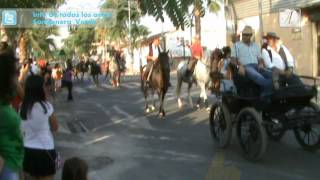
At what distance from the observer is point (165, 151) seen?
37.3 feet

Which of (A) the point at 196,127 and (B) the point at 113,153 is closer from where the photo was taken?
(B) the point at 113,153

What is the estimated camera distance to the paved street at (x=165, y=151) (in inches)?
368

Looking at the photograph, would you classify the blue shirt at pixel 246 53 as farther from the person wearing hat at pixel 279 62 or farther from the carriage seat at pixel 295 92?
the carriage seat at pixel 295 92

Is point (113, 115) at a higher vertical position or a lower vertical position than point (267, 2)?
lower

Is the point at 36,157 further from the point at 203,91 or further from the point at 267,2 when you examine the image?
the point at 267,2

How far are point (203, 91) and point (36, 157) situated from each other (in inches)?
505

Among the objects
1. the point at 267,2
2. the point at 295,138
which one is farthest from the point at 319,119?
the point at 267,2

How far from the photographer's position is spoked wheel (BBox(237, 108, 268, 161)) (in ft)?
32.0

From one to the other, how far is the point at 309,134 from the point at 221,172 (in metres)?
2.42

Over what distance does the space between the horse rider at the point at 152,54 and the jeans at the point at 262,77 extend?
24.9 ft

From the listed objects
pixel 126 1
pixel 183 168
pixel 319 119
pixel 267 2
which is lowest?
pixel 183 168

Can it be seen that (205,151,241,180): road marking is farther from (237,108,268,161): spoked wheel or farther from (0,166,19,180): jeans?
(0,166,19,180): jeans

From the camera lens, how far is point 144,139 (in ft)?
42.9

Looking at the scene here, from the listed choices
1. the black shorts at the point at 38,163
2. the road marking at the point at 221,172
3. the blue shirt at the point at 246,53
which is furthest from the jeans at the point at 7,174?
the blue shirt at the point at 246,53
